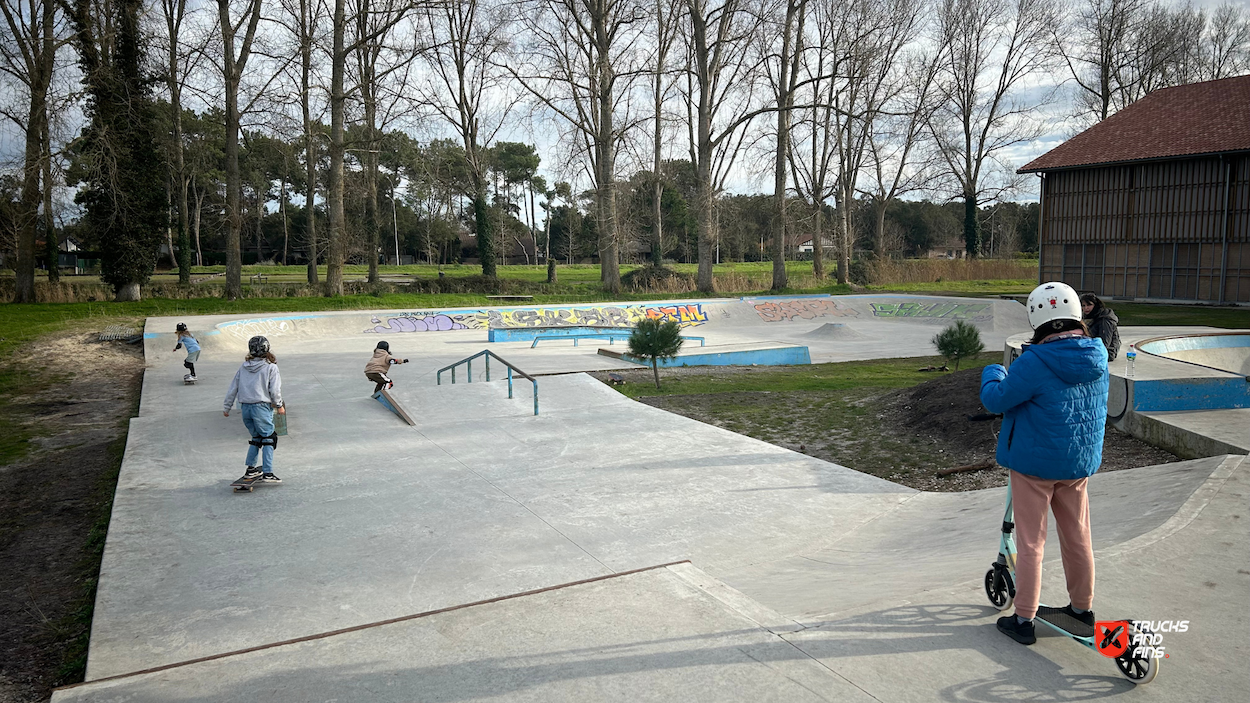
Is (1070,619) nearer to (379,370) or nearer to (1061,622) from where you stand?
(1061,622)

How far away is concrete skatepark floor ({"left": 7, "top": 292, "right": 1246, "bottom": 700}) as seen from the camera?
11.0 feet

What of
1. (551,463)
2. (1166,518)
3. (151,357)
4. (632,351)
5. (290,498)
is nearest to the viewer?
(1166,518)

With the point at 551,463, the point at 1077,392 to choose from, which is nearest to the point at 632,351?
the point at 551,463

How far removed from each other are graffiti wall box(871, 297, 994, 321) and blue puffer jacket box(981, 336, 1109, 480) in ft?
91.2

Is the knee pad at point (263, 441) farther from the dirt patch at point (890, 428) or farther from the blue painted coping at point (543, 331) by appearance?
the blue painted coping at point (543, 331)

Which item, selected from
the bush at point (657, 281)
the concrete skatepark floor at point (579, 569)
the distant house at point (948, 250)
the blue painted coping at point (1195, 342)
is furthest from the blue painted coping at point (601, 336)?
the distant house at point (948, 250)

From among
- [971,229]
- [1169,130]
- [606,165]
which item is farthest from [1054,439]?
[971,229]

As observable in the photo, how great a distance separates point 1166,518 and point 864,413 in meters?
6.58

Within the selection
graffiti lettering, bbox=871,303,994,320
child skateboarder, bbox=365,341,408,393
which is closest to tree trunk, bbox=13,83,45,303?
child skateboarder, bbox=365,341,408,393

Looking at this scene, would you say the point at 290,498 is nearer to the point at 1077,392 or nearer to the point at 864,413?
the point at 1077,392

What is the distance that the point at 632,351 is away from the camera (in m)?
15.1

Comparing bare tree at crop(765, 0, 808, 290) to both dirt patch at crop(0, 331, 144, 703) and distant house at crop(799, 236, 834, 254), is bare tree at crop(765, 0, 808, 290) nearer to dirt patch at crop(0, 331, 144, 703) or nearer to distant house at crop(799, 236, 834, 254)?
distant house at crop(799, 236, 834, 254)

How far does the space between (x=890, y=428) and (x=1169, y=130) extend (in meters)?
28.2

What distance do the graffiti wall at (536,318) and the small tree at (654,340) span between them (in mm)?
10108
